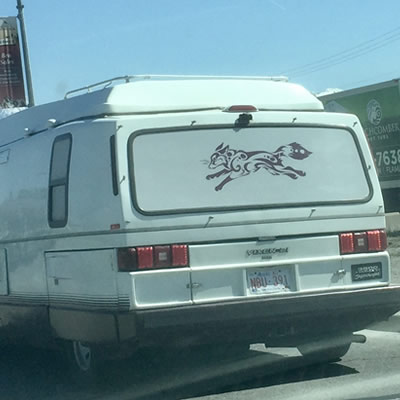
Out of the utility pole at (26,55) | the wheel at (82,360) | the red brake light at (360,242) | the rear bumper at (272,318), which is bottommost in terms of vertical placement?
the wheel at (82,360)

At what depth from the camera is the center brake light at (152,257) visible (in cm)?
700

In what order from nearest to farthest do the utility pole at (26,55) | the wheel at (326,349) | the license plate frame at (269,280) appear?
the license plate frame at (269,280) < the wheel at (326,349) < the utility pole at (26,55)

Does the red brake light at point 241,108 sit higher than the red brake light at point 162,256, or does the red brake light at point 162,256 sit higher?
the red brake light at point 241,108

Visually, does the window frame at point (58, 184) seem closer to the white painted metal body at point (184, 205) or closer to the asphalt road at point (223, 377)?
the white painted metal body at point (184, 205)

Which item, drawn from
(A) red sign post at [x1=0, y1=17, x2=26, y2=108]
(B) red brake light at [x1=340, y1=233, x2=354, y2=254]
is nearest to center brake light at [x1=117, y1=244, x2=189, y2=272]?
(B) red brake light at [x1=340, y1=233, x2=354, y2=254]

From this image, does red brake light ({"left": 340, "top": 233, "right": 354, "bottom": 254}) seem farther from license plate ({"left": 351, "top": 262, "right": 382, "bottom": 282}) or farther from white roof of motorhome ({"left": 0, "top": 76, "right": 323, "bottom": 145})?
white roof of motorhome ({"left": 0, "top": 76, "right": 323, "bottom": 145})

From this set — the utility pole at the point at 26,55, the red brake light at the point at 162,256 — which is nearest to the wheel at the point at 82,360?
the red brake light at the point at 162,256

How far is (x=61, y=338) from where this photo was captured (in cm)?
780

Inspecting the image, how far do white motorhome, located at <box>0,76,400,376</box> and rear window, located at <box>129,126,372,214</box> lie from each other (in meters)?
0.01

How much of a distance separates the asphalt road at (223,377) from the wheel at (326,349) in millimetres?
100

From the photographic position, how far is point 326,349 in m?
8.40

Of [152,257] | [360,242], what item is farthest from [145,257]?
[360,242]

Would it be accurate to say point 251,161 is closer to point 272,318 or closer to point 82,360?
point 272,318

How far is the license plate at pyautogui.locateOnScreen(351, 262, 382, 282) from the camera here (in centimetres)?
771
